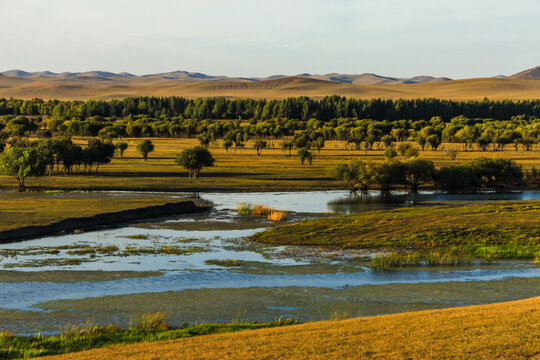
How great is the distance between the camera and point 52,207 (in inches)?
2591

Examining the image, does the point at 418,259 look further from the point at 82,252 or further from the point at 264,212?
the point at 264,212

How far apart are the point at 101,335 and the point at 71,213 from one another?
126ft

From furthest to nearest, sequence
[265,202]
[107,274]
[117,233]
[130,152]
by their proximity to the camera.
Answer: [130,152]
[265,202]
[117,233]
[107,274]

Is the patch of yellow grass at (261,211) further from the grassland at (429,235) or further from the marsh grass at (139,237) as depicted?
the marsh grass at (139,237)

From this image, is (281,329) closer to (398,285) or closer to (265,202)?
(398,285)

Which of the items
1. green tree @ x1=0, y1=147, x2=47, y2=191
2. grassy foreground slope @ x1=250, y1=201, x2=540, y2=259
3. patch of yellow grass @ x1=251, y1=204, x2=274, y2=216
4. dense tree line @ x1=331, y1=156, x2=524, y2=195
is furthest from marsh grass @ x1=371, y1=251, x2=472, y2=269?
green tree @ x1=0, y1=147, x2=47, y2=191

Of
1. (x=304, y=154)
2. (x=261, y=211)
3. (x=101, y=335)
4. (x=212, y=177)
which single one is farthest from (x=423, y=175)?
(x=101, y=335)

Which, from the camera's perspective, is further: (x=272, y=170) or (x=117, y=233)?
(x=272, y=170)

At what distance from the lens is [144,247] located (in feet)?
163

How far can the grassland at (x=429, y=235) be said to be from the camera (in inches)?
1865

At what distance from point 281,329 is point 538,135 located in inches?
6607

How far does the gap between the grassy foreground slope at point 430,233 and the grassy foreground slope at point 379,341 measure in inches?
947

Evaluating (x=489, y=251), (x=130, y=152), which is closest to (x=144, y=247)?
(x=489, y=251)

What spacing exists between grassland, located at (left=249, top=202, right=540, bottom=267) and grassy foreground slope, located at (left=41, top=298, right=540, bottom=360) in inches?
765
